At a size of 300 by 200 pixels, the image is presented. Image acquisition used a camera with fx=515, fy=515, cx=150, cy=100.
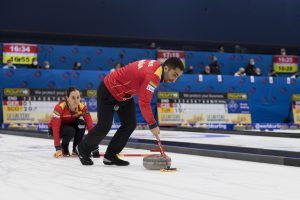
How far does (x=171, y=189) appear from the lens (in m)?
3.52

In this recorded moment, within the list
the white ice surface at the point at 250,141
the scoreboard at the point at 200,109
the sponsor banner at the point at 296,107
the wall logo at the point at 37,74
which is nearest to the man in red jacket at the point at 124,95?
the white ice surface at the point at 250,141

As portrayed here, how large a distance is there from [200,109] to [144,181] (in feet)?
36.2

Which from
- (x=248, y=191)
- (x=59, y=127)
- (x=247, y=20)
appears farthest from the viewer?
(x=247, y=20)

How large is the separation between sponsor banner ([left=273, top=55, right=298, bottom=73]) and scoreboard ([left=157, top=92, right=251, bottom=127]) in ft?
15.5

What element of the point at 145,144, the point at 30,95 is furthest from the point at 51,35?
the point at 145,144

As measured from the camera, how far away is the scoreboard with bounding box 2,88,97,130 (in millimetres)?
13477

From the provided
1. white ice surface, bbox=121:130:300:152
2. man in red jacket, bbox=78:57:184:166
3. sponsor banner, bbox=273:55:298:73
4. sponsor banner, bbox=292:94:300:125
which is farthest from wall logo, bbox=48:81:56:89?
man in red jacket, bbox=78:57:184:166

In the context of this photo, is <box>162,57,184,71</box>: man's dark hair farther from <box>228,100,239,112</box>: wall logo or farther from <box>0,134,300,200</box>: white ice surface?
<box>228,100,239,112</box>: wall logo

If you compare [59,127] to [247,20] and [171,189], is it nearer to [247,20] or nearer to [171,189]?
[171,189]

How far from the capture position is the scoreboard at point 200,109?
1461 cm

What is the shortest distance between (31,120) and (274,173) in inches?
391

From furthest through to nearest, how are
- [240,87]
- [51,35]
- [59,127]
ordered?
1. [51,35]
2. [240,87]
3. [59,127]

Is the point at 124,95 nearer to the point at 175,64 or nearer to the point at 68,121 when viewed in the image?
the point at 175,64

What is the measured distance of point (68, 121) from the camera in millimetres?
6387
